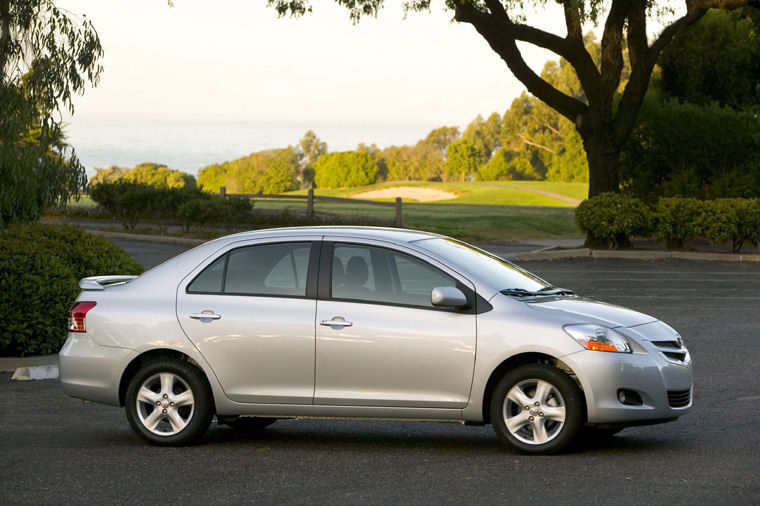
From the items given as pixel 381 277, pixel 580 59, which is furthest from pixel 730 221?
pixel 381 277

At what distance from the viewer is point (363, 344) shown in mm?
8109

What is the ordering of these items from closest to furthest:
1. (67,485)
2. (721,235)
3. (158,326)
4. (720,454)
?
(67,485), (720,454), (158,326), (721,235)

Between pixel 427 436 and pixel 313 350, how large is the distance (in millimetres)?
1249

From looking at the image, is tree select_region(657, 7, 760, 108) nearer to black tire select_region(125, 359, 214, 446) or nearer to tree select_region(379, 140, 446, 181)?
black tire select_region(125, 359, 214, 446)

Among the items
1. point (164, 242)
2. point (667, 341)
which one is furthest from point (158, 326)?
point (164, 242)

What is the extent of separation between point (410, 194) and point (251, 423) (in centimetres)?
7706

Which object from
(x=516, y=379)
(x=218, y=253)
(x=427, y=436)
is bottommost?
(x=427, y=436)

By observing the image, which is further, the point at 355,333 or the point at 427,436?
the point at 427,436

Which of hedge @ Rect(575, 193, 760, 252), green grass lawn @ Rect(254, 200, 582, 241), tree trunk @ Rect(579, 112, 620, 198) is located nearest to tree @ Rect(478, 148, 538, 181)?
green grass lawn @ Rect(254, 200, 582, 241)

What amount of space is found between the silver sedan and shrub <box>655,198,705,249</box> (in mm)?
20483

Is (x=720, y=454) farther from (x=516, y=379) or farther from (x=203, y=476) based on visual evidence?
(x=203, y=476)

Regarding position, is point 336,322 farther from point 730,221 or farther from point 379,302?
point 730,221

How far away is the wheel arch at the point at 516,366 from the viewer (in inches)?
309

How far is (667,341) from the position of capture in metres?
8.09
